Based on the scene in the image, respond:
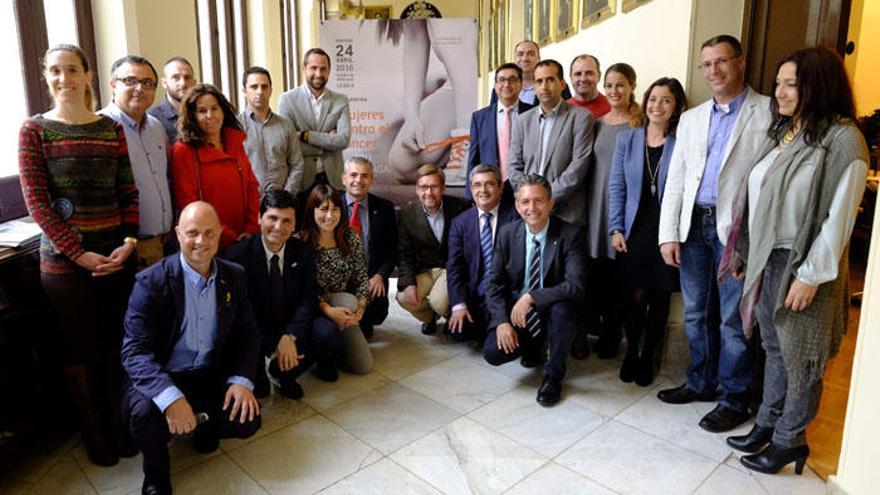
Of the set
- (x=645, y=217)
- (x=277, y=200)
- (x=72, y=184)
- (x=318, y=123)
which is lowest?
(x=645, y=217)

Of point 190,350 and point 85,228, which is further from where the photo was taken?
point 190,350

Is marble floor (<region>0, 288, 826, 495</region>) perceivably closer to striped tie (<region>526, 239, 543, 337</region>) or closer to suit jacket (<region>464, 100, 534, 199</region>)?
striped tie (<region>526, 239, 543, 337</region>)

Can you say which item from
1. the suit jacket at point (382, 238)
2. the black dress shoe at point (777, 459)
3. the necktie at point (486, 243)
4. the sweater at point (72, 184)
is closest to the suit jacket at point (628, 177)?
the necktie at point (486, 243)

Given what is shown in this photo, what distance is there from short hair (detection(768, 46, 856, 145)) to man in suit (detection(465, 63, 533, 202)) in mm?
1693

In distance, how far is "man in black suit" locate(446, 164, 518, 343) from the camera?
126 inches

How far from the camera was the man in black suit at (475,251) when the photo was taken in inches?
126

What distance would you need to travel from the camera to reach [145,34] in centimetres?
357

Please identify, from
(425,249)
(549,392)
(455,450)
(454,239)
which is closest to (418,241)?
(425,249)

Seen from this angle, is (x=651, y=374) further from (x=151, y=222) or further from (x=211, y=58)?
(x=211, y=58)

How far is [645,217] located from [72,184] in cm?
233

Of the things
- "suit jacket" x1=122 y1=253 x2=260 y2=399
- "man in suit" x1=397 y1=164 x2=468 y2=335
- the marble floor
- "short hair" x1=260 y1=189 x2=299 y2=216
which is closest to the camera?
"suit jacket" x1=122 y1=253 x2=260 y2=399

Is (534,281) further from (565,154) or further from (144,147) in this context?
(144,147)

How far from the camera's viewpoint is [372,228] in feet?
11.6

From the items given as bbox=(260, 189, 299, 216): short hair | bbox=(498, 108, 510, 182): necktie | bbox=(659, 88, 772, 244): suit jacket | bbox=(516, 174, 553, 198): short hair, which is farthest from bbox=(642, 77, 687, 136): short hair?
bbox=(260, 189, 299, 216): short hair
